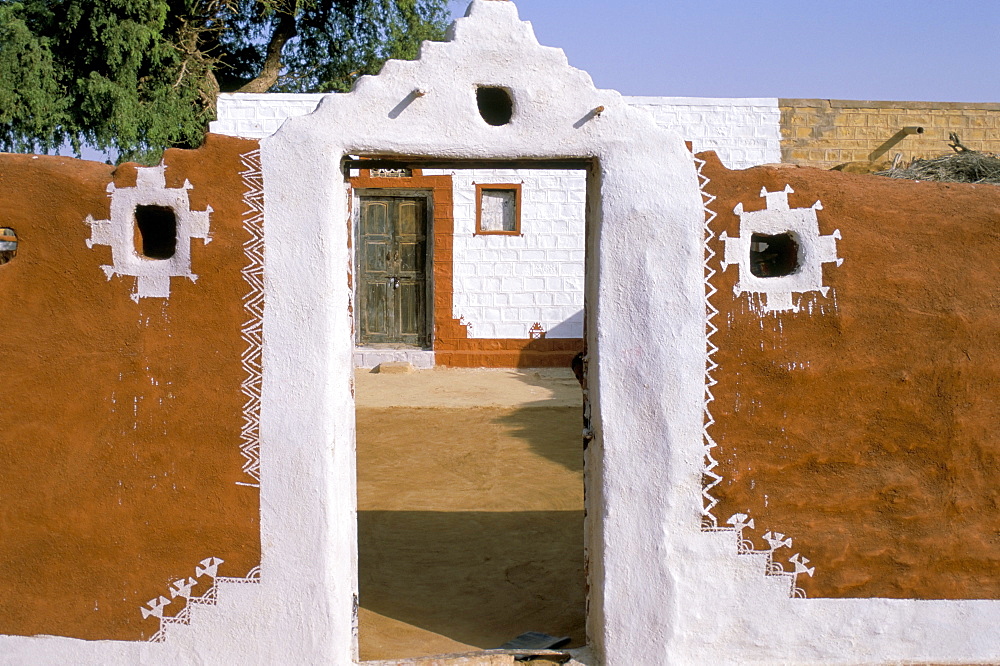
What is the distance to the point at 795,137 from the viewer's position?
10578 mm

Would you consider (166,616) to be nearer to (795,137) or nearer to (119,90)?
(795,137)

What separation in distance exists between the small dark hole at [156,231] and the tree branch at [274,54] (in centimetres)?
1361

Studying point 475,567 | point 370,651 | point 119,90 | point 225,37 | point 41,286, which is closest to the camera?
point 41,286

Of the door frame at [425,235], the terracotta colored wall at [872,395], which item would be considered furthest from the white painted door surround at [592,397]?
the door frame at [425,235]

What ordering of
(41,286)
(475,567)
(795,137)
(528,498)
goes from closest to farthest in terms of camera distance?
(41,286) → (475,567) → (528,498) → (795,137)

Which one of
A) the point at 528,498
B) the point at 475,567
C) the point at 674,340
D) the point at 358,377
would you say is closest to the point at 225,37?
the point at 358,377

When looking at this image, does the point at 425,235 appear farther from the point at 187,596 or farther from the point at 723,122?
the point at 187,596

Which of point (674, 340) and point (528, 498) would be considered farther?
point (528, 498)

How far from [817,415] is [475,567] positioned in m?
2.55

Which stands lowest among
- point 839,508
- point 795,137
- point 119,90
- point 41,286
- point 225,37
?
point 839,508

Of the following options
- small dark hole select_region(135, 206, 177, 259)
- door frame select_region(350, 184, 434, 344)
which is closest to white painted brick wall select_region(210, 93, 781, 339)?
door frame select_region(350, 184, 434, 344)

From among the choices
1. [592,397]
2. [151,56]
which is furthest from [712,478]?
[151,56]

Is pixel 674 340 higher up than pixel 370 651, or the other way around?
pixel 674 340

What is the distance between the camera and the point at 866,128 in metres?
10.5
